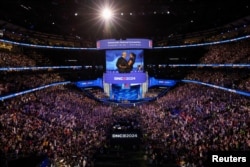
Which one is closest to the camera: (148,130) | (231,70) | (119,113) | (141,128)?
(148,130)

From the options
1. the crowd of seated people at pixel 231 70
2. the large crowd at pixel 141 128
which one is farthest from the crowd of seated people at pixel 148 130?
the crowd of seated people at pixel 231 70

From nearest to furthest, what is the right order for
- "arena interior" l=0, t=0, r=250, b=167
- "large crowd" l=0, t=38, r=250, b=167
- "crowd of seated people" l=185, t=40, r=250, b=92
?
1. "large crowd" l=0, t=38, r=250, b=167
2. "arena interior" l=0, t=0, r=250, b=167
3. "crowd of seated people" l=185, t=40, r=250, b=92

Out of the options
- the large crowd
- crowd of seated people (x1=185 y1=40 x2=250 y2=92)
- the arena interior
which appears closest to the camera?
the large crowd

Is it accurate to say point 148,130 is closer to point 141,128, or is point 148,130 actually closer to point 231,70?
point 141,128

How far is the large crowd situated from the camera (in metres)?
19.6

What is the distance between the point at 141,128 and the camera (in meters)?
28.6

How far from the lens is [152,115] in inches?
1330

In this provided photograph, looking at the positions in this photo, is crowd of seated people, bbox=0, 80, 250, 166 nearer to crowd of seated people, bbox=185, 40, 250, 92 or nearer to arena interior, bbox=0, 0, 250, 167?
arena interior, bbox=0, 0, 250, 167

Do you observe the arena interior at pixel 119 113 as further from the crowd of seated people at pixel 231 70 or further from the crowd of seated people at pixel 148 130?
the crowd of seated people at pixel 231 70

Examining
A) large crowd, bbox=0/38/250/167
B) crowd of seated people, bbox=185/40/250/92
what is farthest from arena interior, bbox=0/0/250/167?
crowd of seated people, bbox=185/40/250/92

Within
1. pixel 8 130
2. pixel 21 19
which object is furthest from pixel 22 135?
pixel 21 19

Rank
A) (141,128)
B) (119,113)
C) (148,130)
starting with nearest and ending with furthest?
1. (148,130)
2. (141,128)
3. (119,113)

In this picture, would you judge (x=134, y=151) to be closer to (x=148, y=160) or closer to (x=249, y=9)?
(x=148, y=160)

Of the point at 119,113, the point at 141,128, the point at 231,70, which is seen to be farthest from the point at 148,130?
the point at 231,70
